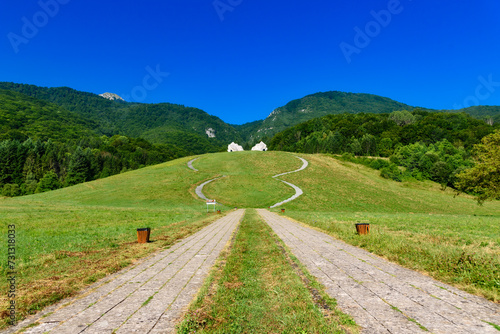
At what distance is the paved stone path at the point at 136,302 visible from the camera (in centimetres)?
434

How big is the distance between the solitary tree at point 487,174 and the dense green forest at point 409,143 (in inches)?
2106

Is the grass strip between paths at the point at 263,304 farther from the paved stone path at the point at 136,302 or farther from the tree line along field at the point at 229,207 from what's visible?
the tree line along field at the point at 229,207

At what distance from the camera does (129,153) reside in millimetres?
166250

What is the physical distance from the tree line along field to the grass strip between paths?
3.69 metres

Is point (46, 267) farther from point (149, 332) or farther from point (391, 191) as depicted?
point (391, 191)

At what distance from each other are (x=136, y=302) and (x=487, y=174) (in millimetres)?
51155

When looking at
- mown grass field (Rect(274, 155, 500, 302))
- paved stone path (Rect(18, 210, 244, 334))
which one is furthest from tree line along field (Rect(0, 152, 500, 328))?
paved stone path (Rect(18, 210, 244, 334))

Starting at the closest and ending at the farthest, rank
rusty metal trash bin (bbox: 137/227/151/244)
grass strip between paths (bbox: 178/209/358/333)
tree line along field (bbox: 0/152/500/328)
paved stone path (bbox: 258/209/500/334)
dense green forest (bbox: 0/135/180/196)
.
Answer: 1. paved stone path (bbox: 258/209/500/334)
2. grass strip between paths (bbox: 178/209/358/333)
3. tree line along field (bbox: 0/152/500/328)
4. rusty metal trash bin (bbox: 137/227/151/244)
5. dense green forest (bbox: 0/135/180/196)

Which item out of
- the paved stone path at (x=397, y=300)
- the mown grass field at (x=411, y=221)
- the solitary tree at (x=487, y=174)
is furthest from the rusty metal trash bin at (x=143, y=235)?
the solitary tree at (x=487, y=174)

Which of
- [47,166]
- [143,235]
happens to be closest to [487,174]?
[143,235]

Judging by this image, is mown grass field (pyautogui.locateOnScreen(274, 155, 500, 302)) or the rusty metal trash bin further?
the rusty metal trash bin

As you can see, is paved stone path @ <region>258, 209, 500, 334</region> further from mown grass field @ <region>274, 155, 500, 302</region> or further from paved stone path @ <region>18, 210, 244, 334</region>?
paved stone path @ <region>18, 210, 244, 334</region>

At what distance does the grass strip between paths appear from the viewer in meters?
4.29

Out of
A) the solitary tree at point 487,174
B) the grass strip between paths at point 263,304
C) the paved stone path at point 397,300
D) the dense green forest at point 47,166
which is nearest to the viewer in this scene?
the paved stone path at point 397,300
